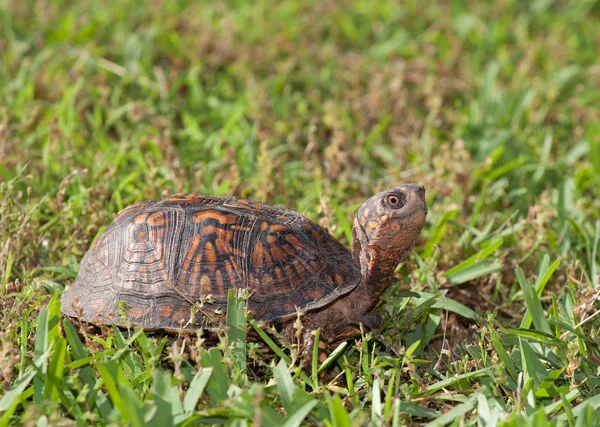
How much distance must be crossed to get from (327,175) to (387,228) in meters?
1.64

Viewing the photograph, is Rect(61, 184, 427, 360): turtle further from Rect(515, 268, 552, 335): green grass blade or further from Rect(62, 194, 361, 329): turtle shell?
Rect(515, 268, 552, 335): green grass blade

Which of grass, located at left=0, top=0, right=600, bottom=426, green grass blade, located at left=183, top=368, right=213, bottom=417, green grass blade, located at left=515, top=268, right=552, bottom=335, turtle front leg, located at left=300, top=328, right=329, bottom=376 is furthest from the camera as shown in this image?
green grass blade, located at left=515, top=268, right=552, bottom=335

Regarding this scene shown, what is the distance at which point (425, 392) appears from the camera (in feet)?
8.32

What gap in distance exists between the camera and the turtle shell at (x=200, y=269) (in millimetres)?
2643

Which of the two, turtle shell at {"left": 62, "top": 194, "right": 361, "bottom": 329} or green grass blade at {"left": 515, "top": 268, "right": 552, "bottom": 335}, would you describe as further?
green grass blade at {"left": 515, "top": 268, "right": 552, "bottom": 335}

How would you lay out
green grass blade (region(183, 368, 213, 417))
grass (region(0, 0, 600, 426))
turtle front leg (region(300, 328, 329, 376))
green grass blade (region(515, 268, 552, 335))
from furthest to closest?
green grass blade (region(515, 268, 552, 335)) → turtle front leg (region(300, 328, 329, 376)) → grass (region(0, 0, 600, 426)) → green grass blade (region(183, 368, 213, 417))

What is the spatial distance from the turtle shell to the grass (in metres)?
0.11

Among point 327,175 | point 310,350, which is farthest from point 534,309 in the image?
point 327,175

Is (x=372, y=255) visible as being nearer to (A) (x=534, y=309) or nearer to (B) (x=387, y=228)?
(B) (x=387, y=228)

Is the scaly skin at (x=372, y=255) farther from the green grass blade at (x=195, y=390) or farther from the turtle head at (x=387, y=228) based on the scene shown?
the green grass blade at (x=195, y=390)

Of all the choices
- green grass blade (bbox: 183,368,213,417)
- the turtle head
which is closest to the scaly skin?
the turtle head

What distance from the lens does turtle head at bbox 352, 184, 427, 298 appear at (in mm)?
2697

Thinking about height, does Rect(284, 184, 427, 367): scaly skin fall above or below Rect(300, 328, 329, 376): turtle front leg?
above

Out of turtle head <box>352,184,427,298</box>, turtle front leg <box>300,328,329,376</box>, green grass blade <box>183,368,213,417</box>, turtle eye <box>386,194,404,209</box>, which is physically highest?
turtle eye <box>386,194,404,209</box>
